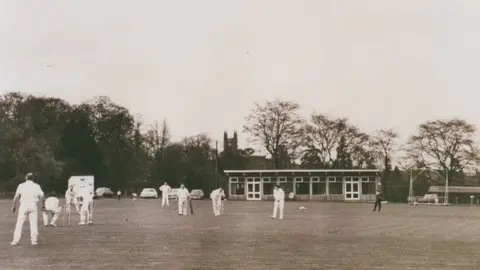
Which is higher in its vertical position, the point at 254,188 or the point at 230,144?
the point at 230,144

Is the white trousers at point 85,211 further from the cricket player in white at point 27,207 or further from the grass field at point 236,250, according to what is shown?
the cricket player in white at point 27,207

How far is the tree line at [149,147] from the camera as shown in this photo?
69.1 metres

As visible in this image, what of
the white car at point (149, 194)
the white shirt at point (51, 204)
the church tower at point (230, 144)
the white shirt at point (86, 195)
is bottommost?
the white car at point (149, 194)

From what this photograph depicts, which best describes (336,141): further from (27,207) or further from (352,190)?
(27,207)

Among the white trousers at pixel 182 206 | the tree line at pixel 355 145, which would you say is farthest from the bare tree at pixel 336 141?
the white trousers at pixel 182 206

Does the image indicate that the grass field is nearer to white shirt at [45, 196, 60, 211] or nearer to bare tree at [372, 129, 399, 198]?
white shirt at [45, 196, 60, 211]

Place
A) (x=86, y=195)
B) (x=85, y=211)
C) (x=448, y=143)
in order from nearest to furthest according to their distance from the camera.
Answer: (x=86, y=195)
(x=85, y=211)
(x=448, y=143)

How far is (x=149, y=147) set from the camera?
92.2 meters

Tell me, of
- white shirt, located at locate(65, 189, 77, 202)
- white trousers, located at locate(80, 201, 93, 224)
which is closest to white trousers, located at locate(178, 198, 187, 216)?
white shirt, located at locate(65, 189, 77, 202)

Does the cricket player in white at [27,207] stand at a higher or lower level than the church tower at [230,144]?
lower

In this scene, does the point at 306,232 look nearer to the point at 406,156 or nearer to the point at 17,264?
the point at 17,264

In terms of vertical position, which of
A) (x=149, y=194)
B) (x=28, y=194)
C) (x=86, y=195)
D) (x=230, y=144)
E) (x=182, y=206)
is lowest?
Answer: (x=149, y=194)

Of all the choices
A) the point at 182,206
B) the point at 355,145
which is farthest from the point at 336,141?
the point at 182,206

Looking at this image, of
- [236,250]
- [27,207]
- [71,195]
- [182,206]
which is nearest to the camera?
[236,250]
